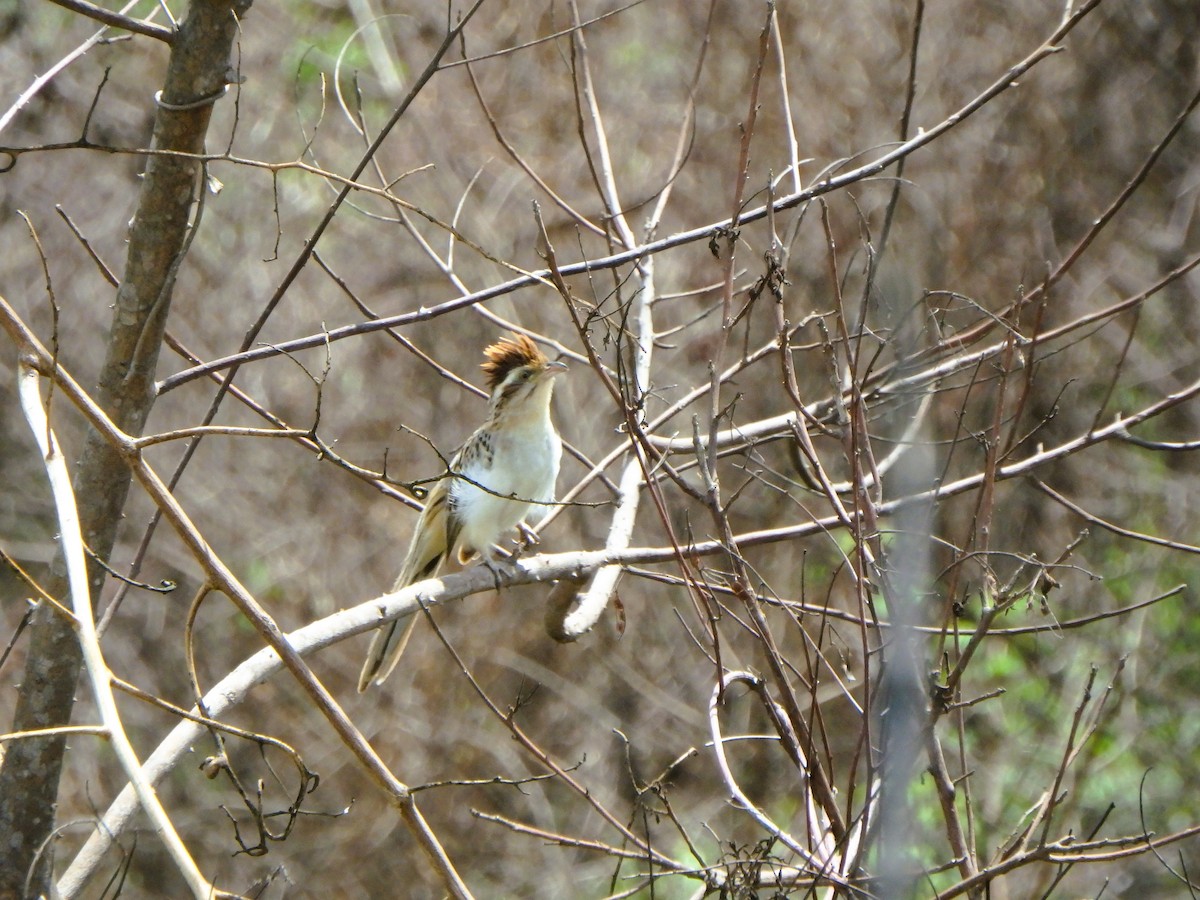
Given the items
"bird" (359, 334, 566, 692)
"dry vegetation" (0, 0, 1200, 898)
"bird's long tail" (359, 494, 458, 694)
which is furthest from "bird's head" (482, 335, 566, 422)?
"dry vegetation" (0, 0, 1200, 898)

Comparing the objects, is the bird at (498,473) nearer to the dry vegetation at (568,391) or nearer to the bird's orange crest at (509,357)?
the bird's orange crest at (509,357)

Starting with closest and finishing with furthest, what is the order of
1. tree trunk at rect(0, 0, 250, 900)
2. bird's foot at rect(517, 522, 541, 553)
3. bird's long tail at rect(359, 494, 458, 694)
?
tree trunk at rect(0, 0, 250, 900) < bird's foot at rect(517, 522, 541, 553) < bird's long tail at rect(359, 494, 458, 694)

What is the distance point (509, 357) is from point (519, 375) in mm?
141

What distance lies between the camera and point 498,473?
17.7 ft

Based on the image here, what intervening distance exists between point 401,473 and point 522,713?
6.21 ft

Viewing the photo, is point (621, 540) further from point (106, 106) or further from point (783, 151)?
point (106, 106)

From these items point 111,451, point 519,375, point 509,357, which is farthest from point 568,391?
point 111,451

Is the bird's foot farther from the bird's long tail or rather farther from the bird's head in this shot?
the bird's head

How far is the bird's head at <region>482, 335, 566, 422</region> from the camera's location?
5.25 metres

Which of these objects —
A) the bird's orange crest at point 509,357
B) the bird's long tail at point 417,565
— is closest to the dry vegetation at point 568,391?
the bird's long tail at point 417,565

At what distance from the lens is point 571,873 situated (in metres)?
8.88

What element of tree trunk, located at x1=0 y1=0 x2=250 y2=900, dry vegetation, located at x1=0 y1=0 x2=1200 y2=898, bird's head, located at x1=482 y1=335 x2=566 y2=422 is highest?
dry vegetation, located at x1=0 y1=0 x2=1200 y2=898

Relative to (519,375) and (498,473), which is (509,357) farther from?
(498,473)

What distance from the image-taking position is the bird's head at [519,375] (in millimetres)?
5250
